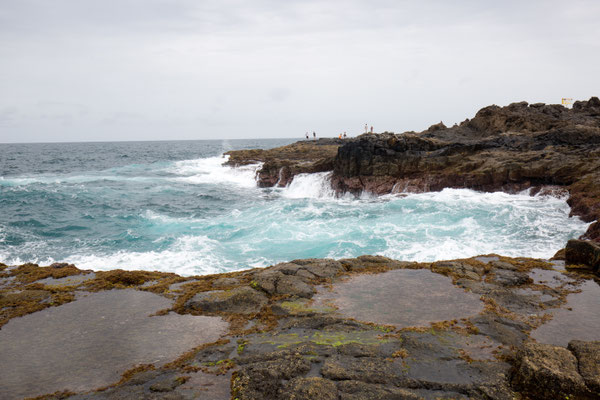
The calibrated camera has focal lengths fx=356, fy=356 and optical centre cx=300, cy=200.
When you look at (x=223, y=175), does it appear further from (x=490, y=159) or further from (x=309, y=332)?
(x=309, y=332)

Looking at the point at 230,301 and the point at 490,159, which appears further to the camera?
the point at 490,159

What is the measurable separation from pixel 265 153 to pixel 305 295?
54123 millimetres

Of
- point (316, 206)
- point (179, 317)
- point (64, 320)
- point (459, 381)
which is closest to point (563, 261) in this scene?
point (459, 381)

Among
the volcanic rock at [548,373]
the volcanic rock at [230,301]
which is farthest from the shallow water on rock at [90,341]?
the volcanic rock at [548,373]

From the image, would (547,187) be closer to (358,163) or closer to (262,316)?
Answer: (358,163)

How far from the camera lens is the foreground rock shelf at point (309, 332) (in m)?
5.63

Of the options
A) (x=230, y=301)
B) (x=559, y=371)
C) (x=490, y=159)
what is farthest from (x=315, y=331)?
(x=490, y=159)

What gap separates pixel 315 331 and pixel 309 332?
0.43ft

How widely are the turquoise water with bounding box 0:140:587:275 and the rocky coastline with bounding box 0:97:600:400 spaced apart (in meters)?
4.72

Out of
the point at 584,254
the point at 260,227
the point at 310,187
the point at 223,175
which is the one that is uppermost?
the point at 584,254

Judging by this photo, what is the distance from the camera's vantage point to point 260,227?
77.2 ft

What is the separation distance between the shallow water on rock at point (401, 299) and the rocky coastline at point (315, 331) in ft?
0.18

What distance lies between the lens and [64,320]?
8484 mm

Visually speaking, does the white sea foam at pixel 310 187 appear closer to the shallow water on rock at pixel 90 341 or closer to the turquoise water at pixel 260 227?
the turquoise water at pixel 260 227
